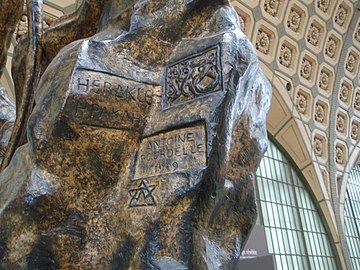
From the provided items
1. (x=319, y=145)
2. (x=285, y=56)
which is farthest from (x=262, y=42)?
(x=319, y=145)

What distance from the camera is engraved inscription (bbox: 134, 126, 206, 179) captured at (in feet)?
5.39

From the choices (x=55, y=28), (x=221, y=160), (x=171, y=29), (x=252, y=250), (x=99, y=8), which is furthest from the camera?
(x=252, y=250)

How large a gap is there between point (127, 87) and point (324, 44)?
1079cm

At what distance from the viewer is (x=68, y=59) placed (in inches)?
74.4

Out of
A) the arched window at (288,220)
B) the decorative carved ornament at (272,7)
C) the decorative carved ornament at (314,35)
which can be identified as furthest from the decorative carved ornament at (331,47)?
the arched window at (288,220)

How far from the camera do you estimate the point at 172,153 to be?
66.7 inches

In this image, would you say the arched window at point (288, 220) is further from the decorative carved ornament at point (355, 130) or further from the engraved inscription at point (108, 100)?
the engraved inscription at point (108, 100)

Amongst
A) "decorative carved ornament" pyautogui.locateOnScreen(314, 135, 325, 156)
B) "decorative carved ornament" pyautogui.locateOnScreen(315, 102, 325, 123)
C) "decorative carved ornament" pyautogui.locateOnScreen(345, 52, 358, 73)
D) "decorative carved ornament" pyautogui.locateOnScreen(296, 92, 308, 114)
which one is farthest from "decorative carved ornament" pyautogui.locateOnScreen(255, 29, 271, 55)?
"decorative carved ornament" pyautogui.locateOnScreen(345, 52, 358, 73)

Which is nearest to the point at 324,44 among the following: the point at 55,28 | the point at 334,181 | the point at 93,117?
the point at 334,181

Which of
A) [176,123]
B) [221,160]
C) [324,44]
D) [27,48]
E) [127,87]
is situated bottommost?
[221,160]

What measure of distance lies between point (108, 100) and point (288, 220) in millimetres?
9520

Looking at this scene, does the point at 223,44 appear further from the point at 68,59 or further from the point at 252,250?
the point at 252,250

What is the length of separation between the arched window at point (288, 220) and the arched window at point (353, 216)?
2.35 feet

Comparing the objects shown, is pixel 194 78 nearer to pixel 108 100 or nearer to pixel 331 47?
pixel 108 100
